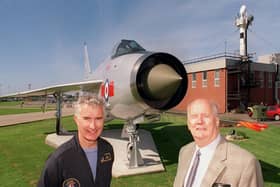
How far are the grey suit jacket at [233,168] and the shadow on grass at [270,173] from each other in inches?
220

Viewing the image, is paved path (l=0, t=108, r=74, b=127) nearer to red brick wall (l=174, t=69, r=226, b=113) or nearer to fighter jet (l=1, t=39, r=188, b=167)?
fighter jet (l=1, t=39, r=188, b=167)

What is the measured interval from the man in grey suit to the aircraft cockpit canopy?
535cm

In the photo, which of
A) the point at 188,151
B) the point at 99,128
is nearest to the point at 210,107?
the point at 188,151

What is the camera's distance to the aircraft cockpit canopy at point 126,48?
300 inches

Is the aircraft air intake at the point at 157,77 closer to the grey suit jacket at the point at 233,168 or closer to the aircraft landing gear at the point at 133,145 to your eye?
the aircraft landing gear at the point at 133,145

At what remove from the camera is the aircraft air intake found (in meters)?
5.95

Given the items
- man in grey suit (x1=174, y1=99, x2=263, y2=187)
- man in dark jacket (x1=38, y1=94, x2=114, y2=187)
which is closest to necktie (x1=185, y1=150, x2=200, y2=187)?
man in grey suit (x1=174, y1=99, x2=263, y2=187)

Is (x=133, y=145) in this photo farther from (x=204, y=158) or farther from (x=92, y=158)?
(x=204, y=158)

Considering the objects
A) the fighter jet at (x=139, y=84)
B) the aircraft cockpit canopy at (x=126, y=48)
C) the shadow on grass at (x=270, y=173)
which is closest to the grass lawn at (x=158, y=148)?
the shadow on grass at (x=270, y=173)

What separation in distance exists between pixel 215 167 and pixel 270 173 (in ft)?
21.0

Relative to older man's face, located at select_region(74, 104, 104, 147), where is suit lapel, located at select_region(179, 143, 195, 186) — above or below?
below

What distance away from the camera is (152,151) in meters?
9.97

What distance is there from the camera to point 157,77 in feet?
19.5

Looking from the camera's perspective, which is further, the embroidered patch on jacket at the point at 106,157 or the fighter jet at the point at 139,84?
the fighter jet at the point at 139,84
